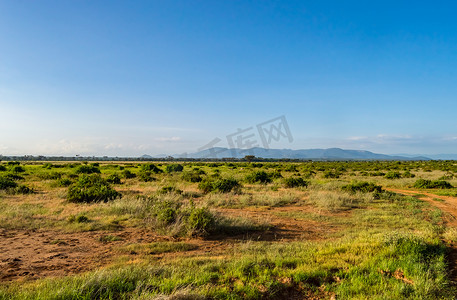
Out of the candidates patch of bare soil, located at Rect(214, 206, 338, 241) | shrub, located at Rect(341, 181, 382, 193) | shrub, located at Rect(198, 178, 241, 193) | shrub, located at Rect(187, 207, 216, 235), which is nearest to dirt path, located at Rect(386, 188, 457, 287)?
shrub, located at Rect(341, 181, 382, 193)

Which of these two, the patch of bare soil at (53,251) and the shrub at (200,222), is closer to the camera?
the patch of bare soil at (53,251)

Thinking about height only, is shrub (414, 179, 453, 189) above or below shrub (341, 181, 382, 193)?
below

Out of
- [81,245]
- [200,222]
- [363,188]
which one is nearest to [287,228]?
[200,222]

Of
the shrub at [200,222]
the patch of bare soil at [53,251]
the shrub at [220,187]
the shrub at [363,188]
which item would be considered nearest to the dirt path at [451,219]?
the shrub at [363,188]

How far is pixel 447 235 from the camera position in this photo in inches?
323

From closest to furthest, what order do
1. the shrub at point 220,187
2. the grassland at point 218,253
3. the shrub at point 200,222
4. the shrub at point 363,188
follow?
the grassland at point 218,253 < the shrub at point 200,222 < the shrub at point 220,187 < the shrub at point 363,188

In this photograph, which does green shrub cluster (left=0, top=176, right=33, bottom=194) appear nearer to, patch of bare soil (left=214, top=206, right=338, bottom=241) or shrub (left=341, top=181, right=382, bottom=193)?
patch of bare soil (left=214, top=206, right=338, bottom=241)

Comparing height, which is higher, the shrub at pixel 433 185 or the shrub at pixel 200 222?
the shrub at pixel 200 222

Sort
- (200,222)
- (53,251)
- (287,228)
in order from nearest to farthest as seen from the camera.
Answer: (53,251)
(200,222)
(287,228)

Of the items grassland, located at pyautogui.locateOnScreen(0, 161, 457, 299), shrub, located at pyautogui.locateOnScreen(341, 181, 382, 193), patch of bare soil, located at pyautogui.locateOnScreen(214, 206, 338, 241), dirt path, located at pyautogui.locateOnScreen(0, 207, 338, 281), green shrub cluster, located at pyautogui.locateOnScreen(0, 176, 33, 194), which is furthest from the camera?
shrub, located at pyautogui.locateOnScreen(341, 181, 382, 193)

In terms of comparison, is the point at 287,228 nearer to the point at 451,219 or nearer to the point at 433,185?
the point at 451,219

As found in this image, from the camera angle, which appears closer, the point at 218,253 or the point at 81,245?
the point at 218,253

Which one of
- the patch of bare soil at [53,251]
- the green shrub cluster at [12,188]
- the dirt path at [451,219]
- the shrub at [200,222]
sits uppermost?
the green shrub cluster at [12,188]

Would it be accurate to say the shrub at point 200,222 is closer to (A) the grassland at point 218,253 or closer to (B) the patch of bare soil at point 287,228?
(A) the grassland at point 218,253
